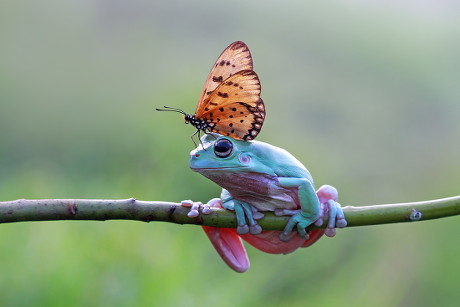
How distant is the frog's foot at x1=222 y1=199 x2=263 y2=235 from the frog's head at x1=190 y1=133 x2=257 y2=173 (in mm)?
63

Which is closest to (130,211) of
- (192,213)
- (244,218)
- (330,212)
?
(192,213)

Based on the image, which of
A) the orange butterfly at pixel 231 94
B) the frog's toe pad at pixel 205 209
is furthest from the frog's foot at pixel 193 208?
the orange butterfly at pixel 231 94

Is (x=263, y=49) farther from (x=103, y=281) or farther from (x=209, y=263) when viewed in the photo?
(x=103, y=281)

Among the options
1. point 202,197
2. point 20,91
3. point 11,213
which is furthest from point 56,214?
point 20,91

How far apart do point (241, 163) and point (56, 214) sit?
1.04ft

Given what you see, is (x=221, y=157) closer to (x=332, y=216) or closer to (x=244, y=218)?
(x=244, y=218)

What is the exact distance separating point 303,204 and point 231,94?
0.76 feet

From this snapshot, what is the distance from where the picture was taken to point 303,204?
1.09 metres

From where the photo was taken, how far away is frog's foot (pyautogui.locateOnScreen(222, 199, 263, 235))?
109 cm

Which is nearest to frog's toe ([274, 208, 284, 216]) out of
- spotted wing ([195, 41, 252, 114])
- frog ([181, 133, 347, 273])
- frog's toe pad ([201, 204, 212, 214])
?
frog ([181, 133, 347, 273])

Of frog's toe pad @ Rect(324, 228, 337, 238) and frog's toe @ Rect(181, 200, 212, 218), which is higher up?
frog's toe @ Rect(181, 200, 212, 218)

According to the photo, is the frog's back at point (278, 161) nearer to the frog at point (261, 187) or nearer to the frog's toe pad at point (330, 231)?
the frog at point (261, 187)

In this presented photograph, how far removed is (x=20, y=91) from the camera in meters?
3.73

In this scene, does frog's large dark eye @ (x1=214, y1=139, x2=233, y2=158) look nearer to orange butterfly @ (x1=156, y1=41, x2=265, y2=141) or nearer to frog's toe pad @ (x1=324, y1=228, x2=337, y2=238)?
orange butterfly @ (x1=156, y1=41, x2=265, y2=141)
